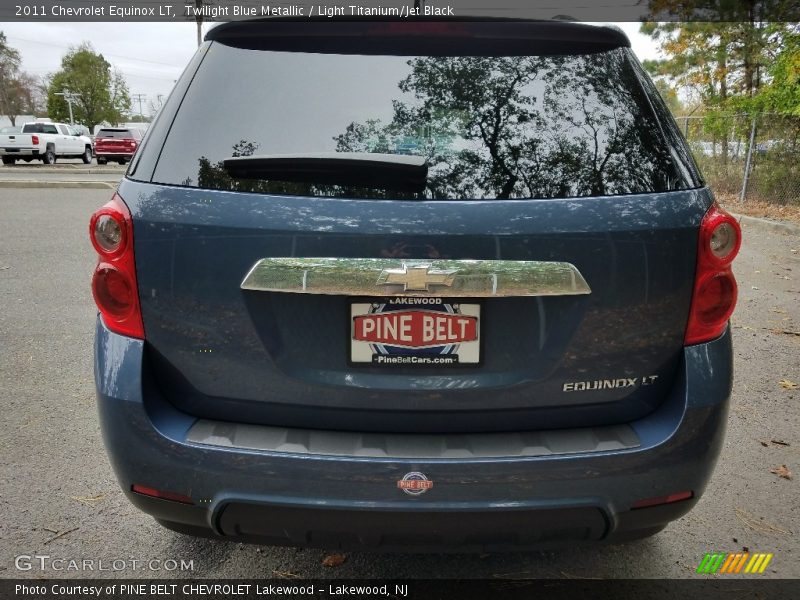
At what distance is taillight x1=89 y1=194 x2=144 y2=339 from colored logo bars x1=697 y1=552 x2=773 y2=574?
219cm

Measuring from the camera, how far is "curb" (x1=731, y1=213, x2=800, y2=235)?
10.8m

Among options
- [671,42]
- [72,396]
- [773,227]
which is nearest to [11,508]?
[72,396]

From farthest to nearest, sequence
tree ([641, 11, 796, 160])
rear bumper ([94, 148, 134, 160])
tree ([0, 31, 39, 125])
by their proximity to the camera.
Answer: tree ([0, 31, 39, 125]), rear bumper ([94, 148, 134, 160]), tree ([641, 11, 796, 160])

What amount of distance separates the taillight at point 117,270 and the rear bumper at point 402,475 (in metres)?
0.06

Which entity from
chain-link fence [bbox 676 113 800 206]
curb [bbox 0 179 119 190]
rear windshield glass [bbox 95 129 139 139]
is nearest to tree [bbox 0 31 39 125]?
rear windshield glass [bbox 95 129 139 139]

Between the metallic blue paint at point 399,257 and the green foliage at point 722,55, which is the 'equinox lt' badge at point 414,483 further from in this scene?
the green foliage at point 722,55

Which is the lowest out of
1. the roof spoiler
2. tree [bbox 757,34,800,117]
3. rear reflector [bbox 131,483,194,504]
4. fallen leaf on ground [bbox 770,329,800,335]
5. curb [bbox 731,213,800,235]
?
fallen leaf on ground [bbox 770,329,800,335]

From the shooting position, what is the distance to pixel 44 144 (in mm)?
29234

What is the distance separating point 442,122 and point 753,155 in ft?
46.7

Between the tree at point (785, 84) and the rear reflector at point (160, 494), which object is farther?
the tree at point (785, 84)

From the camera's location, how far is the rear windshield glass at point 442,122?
6.20ft

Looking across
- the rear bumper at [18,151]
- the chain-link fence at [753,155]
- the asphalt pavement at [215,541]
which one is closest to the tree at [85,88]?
the rear bumper at [18,151]

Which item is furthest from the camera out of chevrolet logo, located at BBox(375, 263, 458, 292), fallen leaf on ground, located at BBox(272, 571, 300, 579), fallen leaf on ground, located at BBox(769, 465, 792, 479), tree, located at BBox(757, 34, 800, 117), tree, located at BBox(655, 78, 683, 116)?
tree, located at BBox(655, 78, 683, 116)

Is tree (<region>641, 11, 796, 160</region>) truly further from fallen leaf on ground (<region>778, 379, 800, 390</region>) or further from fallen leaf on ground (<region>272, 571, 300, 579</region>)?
fallen leaf on ground (<region>272, 571, 300, 579</region>)
